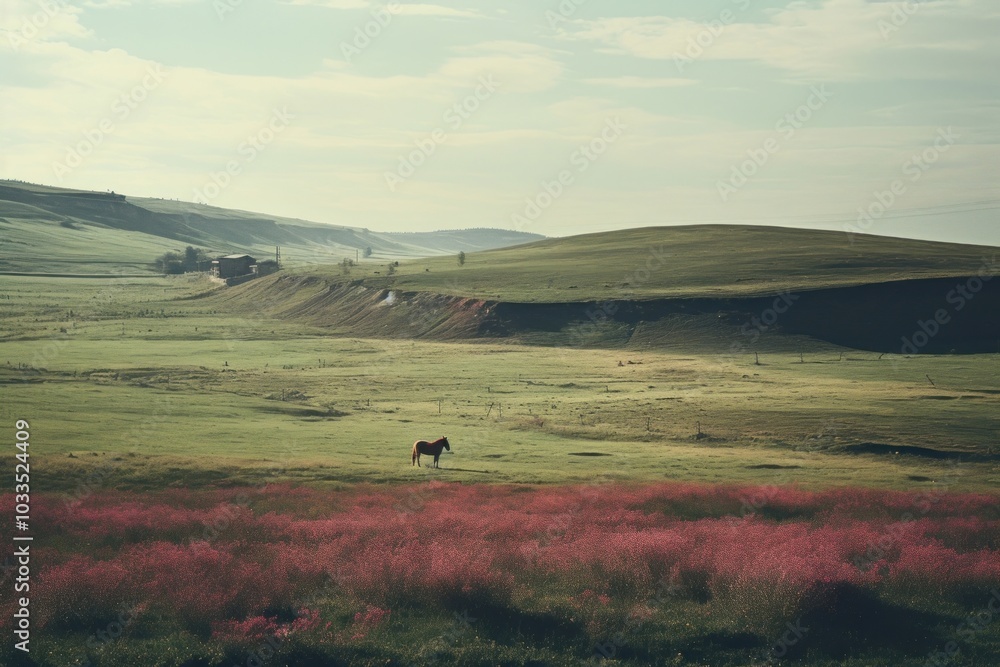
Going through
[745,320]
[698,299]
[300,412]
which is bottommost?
[300,412]

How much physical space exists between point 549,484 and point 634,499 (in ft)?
20.7

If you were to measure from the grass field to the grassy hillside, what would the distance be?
55.4 meters

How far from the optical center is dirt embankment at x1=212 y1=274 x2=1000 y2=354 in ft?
334

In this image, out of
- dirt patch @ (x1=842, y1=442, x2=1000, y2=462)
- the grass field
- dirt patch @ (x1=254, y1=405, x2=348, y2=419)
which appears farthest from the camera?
dirt patch @ (x1=254, y1=405, x2=348, y2=419)

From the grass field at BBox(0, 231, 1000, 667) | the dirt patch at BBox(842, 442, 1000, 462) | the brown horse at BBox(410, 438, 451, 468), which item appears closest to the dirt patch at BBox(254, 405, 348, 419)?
the grass field at BBox(0, 231, 1000, 667)

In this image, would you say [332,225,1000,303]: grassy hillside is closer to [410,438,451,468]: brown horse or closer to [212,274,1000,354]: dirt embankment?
[212,274,1000,354]: dirt embankment

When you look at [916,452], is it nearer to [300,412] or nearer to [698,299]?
[300,412]

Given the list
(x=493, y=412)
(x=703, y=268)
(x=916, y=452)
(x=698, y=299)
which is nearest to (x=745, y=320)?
(x=698, y=299)

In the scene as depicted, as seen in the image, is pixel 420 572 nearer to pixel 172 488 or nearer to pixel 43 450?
pixel 172 488

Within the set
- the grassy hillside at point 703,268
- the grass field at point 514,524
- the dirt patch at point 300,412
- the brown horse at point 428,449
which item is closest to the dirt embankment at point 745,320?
the grassy hillside at point 703,268

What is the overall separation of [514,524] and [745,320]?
83.9 m

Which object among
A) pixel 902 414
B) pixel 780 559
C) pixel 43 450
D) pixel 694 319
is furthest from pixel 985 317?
pixel 43 450

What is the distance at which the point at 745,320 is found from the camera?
108062 millimetres

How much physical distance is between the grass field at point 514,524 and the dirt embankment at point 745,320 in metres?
32.0
